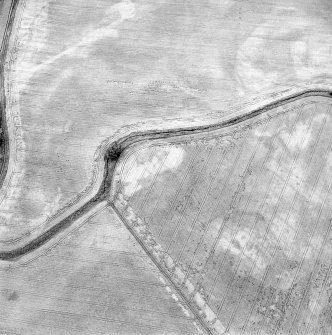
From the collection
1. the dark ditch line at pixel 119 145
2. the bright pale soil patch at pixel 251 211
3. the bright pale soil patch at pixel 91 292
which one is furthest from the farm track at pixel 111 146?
the bright pale soil patch at pixel 91 292

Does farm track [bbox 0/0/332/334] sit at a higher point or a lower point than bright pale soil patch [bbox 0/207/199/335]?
higher

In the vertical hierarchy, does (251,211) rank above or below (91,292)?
above

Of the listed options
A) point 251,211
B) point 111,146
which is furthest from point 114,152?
point 251,211

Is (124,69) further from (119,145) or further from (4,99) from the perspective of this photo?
(4,99)

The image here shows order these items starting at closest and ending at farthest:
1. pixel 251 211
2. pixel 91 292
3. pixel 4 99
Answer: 1. pixel 91 292
2. pixel 251 211
3. pixel 4 99

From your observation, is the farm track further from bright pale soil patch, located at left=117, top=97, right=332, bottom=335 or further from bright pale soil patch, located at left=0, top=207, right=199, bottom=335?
bright pale soil patch, located at left=0, top=207, right=199, bottom=335

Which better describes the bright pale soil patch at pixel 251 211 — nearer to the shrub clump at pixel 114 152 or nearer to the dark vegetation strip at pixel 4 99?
the shrub clump at pixel 114 152

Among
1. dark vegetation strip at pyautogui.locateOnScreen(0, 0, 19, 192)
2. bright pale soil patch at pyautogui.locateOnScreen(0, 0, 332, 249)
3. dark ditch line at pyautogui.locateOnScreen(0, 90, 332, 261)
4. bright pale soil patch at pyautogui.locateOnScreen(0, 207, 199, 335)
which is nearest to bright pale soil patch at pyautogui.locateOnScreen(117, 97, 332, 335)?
dark ditch line at pyautogui.locateOnScreen(0, 90, 332, 261)
